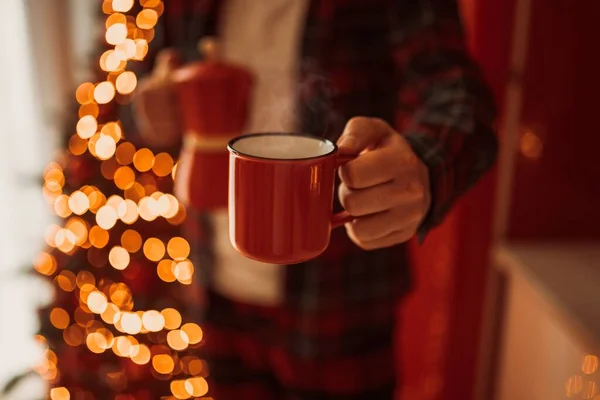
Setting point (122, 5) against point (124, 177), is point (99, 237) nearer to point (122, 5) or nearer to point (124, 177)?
point (124, 177)

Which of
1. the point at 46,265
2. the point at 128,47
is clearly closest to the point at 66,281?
the point at 46,265

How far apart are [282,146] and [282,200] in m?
0.07

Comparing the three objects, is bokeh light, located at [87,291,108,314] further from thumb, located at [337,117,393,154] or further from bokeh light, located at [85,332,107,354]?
thumb, located at [337,117,393,154]

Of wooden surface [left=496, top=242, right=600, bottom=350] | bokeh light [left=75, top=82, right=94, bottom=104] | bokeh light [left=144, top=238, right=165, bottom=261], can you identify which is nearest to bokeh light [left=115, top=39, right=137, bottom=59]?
bokeh light [left=75, top=82, right=94, bottom=104]

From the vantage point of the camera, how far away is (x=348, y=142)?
47 cm

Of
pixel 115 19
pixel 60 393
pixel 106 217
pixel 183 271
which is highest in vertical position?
pixel 115 19

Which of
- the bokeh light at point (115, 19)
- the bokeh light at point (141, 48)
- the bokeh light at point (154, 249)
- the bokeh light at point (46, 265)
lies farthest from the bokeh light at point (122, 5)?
the bokeh light at point (46, 265)

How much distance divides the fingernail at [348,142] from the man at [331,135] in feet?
0.28

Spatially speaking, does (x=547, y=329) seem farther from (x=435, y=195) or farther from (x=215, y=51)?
(x=215, y=51)

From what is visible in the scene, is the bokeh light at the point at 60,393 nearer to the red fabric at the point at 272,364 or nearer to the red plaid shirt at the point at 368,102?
the red fabric at the point at 272,364

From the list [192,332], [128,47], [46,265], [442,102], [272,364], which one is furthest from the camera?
[46,265]

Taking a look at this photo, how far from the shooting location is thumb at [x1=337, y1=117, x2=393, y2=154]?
472 millimetres

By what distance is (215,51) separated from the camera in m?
0.74

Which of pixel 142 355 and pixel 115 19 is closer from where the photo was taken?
pixel 115 19
